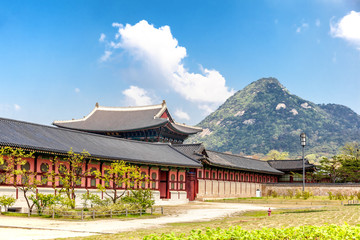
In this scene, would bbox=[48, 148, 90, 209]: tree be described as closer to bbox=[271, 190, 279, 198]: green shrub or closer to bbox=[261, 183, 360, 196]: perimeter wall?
bbox=[271, 190, 279, 198]: green shrub

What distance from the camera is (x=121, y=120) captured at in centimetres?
6406

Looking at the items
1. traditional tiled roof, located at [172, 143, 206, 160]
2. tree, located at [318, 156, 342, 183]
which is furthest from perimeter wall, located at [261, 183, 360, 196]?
traditional tiled roof, located at [172, 143, 206, 160]

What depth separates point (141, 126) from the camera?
57688 millimetres

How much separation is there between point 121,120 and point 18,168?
35.3m

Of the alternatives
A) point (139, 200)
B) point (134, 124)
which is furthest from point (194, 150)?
point (139, 200)

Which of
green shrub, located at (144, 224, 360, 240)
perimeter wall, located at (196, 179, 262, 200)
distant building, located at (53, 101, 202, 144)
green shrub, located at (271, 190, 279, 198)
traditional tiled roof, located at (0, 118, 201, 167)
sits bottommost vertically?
green shrub, located at (271, 190, 279, 198)

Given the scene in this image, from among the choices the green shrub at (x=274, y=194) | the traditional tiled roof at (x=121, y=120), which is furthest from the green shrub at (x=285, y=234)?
the green shrub at (x=274, y=194)

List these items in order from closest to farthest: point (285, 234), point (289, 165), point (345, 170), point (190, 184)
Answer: point (285, 234) < point (190, 184) < point (345, 170) < point (289, 165)

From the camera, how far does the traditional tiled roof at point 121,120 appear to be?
5944 centimetres

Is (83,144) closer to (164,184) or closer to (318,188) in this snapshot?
(164,184)

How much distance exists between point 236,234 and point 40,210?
52.9 ft

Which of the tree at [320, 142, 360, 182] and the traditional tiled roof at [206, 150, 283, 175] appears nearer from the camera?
the traditional tiled roof at [206, 150, 283, 175]

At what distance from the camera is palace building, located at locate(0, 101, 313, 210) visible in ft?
103

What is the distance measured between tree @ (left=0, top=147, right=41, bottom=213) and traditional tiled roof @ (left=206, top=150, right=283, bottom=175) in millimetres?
25284
